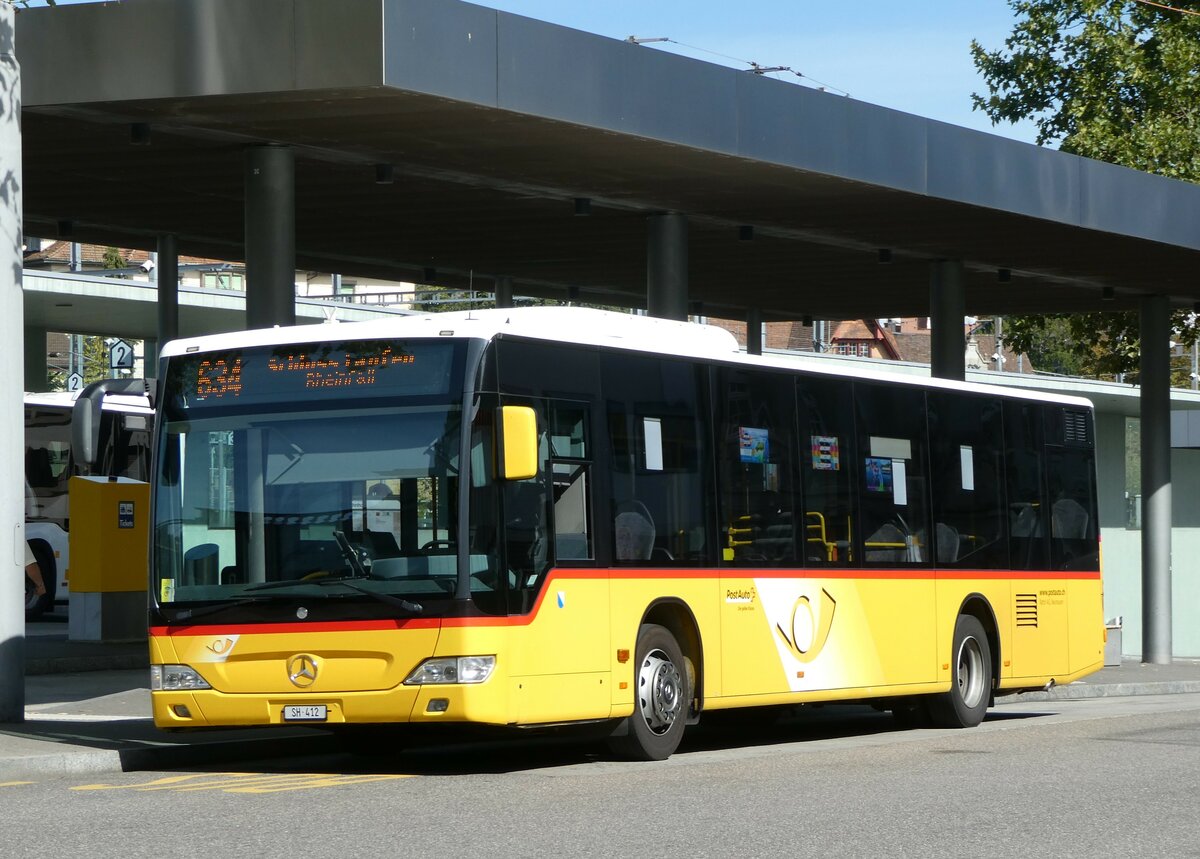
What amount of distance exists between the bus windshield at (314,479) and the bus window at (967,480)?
21.8 ft

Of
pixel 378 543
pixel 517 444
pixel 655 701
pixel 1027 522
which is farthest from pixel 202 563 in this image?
pixel 1027 522

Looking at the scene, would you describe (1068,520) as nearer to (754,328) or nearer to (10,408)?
(10,408)

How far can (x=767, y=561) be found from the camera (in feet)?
50.4

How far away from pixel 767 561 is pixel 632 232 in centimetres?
1123

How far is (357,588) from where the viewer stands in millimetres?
12492

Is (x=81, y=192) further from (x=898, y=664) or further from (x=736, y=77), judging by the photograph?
(x=898, y=664)

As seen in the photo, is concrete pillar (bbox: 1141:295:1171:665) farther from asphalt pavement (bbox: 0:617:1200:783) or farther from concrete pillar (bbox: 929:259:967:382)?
asphalt pavement (bbox: 0:617:1200:783)

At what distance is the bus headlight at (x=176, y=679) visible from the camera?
12.9m

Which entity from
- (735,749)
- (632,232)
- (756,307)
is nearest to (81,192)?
(632,232)

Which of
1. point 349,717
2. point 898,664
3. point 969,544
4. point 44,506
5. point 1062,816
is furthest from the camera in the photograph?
point 44,506

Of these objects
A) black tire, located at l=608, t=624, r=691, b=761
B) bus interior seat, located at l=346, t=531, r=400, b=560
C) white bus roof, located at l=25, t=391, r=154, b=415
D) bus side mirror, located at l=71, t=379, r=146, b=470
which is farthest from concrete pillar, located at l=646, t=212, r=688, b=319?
bus interior seat, located at l=346, t=531, r=400, b=560

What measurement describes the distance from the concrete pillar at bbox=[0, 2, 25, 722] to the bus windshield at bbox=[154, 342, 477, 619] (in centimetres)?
194

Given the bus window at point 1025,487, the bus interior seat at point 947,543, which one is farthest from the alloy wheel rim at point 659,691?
the bus window at point 1025,487

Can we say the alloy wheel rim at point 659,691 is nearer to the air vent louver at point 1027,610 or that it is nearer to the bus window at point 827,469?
the bus window at point 827,469
